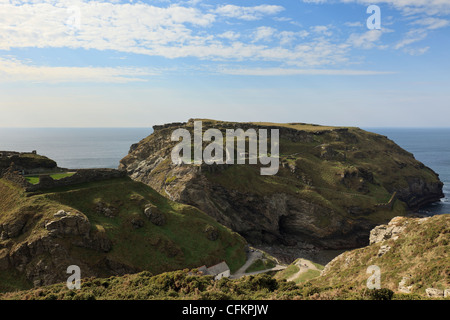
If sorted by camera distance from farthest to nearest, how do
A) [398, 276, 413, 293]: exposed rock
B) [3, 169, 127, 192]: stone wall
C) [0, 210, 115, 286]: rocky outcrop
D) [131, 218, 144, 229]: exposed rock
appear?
1. [131, 218, 144, 229]: exposed rock
2. [3, 169, 127, 192]: stone wall
3. [0, 210, 115, 286]: rocky outcrop
4. [398, 276, 413, 293]: exposed rock

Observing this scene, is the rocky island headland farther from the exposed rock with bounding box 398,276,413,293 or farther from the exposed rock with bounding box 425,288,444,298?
the exposed rock with bounding box 425,288,444,298

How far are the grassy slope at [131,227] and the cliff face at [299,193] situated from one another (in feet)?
76.1

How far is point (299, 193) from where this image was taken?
9606 centimetres

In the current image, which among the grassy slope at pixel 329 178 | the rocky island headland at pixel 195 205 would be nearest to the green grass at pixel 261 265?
the rocky island headland at pixel 195 205

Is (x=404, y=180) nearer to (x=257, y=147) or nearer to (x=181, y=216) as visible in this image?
(x=257, y=147)

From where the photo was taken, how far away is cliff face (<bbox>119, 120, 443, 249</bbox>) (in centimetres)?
8856

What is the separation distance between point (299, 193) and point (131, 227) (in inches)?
2429

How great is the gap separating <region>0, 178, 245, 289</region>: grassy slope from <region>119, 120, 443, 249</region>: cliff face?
23.2m

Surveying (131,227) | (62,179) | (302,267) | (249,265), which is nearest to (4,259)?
(62,179)

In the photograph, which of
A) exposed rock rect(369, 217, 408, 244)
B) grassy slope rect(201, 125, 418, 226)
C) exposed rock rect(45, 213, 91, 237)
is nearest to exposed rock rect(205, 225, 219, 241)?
exposed rock rect(45, 213, 91, 237)

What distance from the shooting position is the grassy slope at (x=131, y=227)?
47375 mm

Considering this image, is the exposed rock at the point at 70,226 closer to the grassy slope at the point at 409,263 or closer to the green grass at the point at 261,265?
the green grass at the point at 261,265
